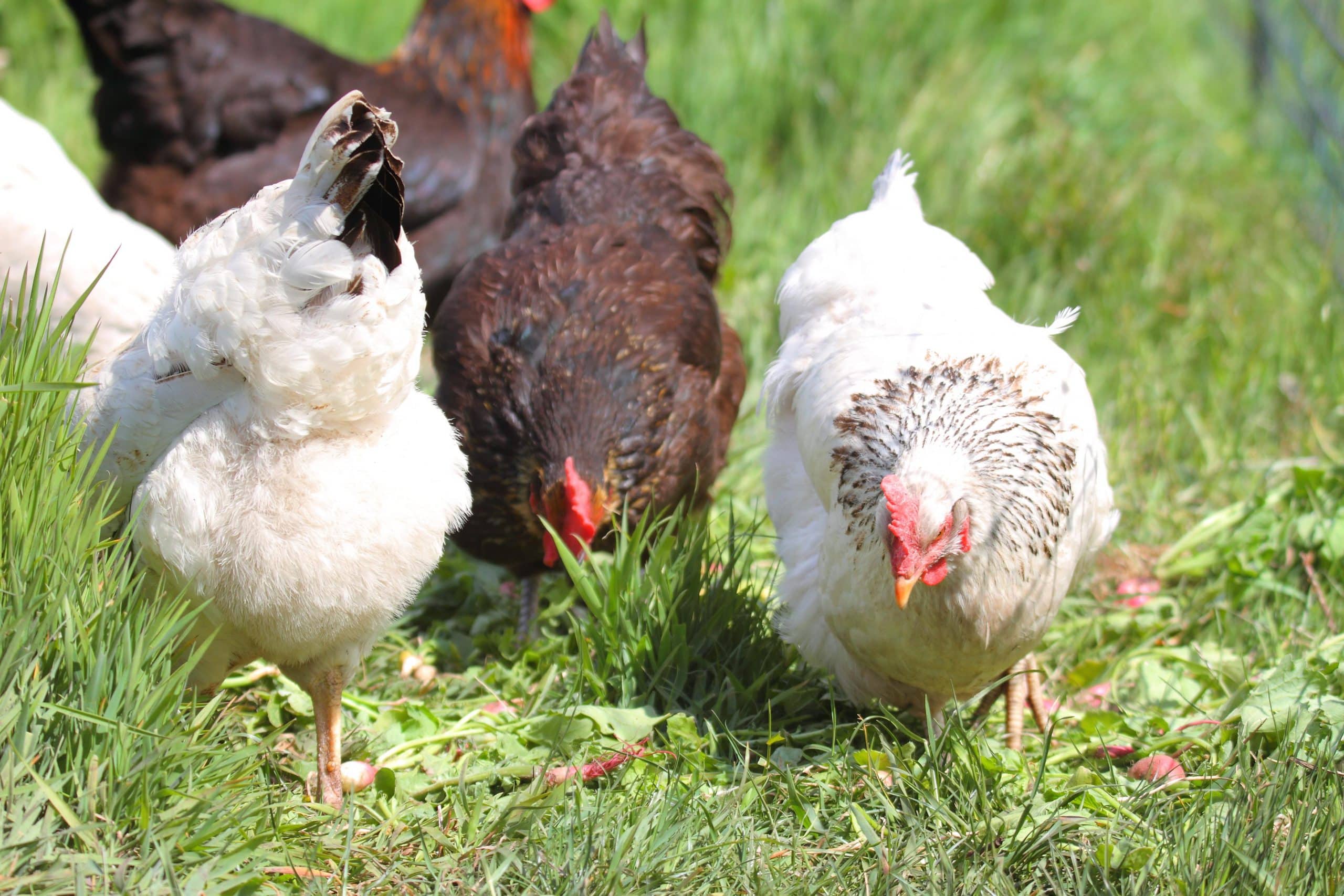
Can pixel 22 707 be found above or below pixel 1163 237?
below

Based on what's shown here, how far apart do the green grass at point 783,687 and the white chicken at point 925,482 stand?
0.54 ft

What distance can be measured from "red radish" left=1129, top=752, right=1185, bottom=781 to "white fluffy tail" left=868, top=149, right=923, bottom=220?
1.73m

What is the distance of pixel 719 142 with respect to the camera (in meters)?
5.53

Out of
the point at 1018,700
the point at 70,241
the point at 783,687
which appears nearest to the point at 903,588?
the point at 783,687

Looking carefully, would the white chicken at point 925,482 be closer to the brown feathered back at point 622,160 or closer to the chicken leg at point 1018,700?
the chicken leg at point 1018,700

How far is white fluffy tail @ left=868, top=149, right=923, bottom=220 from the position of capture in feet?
11.5

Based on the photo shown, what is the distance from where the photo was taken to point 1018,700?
3.02 metres

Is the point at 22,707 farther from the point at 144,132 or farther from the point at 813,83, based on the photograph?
the point at 813,83

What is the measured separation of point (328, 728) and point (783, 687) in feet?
3.87

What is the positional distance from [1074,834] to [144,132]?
4505 mm

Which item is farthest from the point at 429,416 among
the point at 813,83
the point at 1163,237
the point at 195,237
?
the point at 1163,237

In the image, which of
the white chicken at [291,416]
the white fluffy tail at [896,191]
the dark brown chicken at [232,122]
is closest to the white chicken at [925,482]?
the white fluffy tail at [896,191]

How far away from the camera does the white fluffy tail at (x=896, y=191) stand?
139 inches

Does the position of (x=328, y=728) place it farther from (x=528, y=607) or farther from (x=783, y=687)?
(x=783, y=687)
